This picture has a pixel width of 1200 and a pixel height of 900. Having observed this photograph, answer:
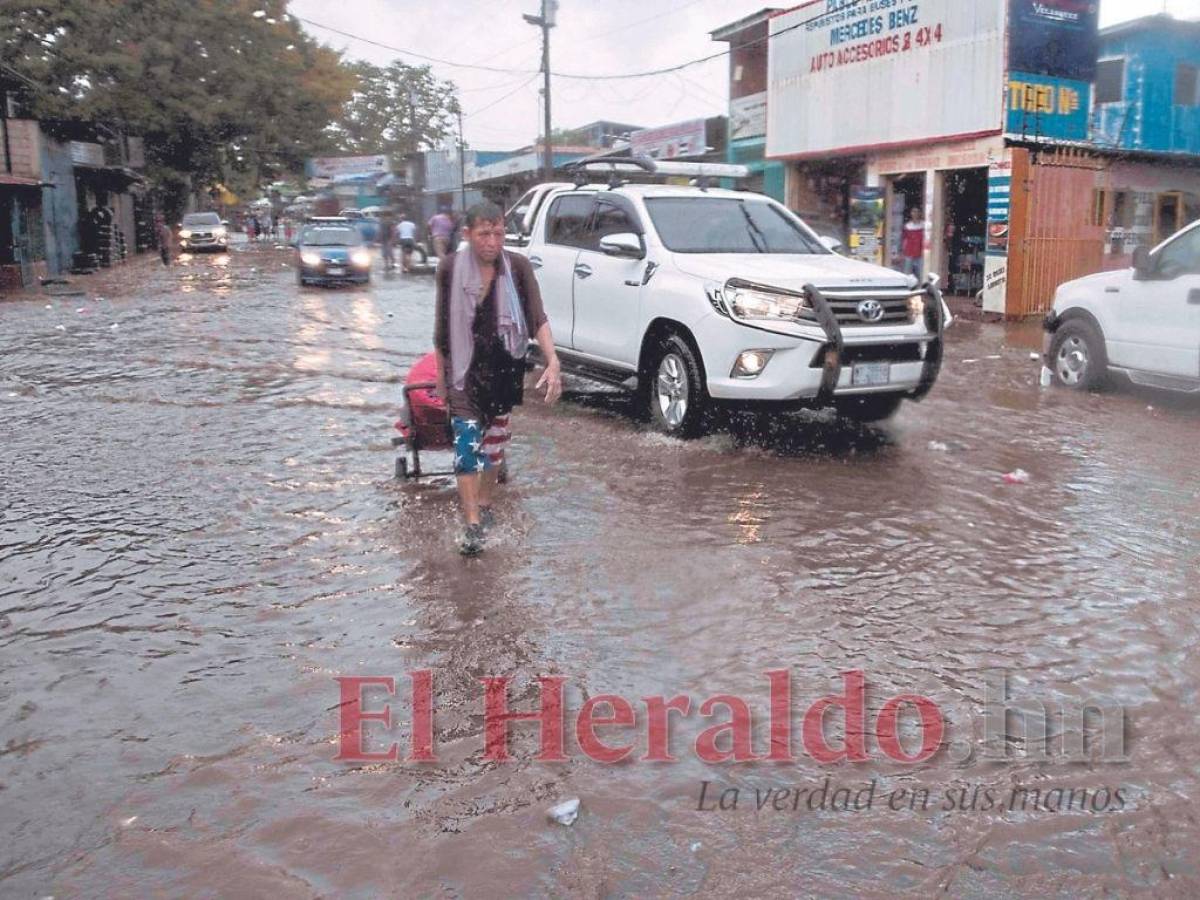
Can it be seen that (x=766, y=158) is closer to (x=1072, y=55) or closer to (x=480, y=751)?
(x=1072, y=55)

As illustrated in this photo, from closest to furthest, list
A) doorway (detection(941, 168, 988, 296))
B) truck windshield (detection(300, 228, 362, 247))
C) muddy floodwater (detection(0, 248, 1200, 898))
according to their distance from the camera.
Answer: muddy floodwater (detection(0, 248, 1200, 898)) < doorway (detection(941, 168, 988, 296)) < truck windshield (detection(300, 228, 362, 247))

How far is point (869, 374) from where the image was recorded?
7570mm

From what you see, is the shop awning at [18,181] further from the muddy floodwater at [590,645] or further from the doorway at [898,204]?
the doorway at [898,204]

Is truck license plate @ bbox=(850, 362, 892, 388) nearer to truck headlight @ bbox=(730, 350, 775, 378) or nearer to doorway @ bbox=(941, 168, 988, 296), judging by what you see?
truck headlight @ bbox=(730, 350, 775, 378)

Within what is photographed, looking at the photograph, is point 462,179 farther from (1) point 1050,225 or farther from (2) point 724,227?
(2) point 724,227

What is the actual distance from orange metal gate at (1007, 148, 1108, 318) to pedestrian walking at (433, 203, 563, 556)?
52.3 feet

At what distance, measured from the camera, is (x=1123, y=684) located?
4.00 m

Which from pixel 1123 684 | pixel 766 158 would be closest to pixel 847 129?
pixel 766 158

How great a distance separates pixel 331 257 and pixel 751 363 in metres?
19.1

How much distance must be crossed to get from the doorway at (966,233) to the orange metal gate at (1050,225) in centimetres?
241

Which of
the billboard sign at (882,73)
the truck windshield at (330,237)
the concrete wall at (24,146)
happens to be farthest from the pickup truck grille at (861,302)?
the concrete wall at (24,146)

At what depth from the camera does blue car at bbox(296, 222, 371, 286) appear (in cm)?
2478

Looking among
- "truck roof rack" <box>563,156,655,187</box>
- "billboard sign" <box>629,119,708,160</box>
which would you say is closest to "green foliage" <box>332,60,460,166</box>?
"billboard sign" <box>629,119,708,160</box>

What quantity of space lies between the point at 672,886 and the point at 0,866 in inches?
69.5
